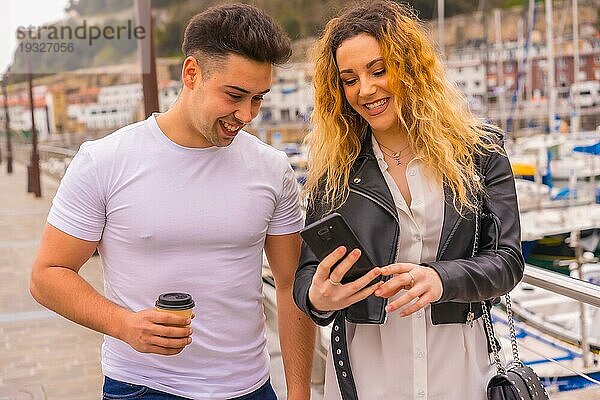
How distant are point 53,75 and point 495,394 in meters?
7.89

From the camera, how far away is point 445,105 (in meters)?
1.75

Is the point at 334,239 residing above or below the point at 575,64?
below

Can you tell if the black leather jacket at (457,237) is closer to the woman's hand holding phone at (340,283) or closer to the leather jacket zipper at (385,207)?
the leather jacket zipper at (385,207)

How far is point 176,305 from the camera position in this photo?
1.49 m

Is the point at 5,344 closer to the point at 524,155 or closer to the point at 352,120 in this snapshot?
the point at 352,120

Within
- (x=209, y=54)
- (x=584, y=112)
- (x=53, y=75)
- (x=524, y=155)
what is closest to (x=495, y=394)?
(x=209, y=54)

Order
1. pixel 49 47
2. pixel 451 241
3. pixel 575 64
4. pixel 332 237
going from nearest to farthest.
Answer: pixel 332 237, pixel 451 241, pixel 49 47, pixel 575 64

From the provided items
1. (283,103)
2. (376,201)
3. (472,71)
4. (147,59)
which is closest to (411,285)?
(376,201)

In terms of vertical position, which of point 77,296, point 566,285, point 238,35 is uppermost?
point 238,35

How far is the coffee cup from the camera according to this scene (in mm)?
1492

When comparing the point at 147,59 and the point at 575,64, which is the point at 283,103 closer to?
the point at 575,64

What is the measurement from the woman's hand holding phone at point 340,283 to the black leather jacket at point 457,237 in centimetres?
13

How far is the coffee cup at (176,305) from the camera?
4.90ft

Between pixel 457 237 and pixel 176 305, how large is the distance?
59cm
